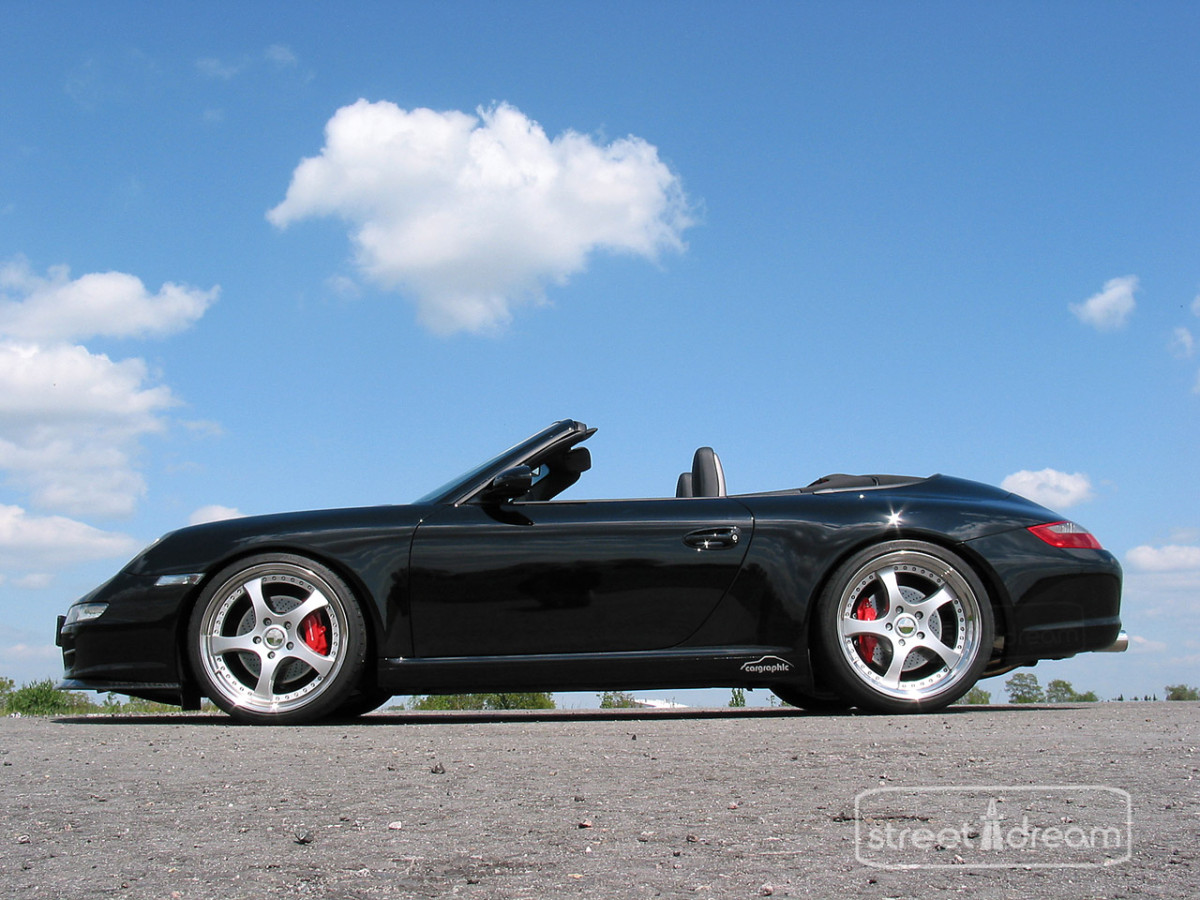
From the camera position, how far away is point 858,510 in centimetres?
513

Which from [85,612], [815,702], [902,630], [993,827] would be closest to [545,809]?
[993,827]

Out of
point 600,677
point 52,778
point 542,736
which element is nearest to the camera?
point 52,778

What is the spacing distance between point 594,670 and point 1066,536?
2.36 m

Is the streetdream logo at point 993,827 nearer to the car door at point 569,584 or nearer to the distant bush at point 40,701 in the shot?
the car door at point 569,584

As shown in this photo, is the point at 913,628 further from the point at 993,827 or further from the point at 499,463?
the point at 993,827

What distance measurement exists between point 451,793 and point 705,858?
3.00 feet

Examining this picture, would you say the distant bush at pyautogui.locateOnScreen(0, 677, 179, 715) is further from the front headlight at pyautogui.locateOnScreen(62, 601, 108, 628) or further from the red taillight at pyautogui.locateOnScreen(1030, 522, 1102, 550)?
the red taillight at pyautogui.locateOnScreen(1030, 522, 1102, 550)

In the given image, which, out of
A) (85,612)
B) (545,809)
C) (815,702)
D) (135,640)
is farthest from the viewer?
(815,702)

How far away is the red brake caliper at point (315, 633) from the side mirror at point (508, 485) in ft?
3.06

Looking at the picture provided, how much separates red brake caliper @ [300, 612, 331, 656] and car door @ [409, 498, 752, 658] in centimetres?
45

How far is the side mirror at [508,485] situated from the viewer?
16.5 ft

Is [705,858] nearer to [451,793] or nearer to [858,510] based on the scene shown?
[451,793]

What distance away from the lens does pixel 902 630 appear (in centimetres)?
501

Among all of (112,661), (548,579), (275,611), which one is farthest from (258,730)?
(548,579)
